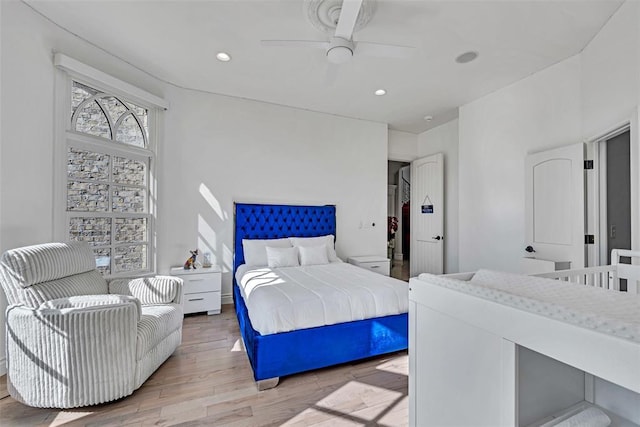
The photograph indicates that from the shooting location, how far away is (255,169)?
168 inches

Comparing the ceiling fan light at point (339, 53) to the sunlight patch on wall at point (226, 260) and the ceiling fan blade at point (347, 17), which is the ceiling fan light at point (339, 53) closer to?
the ceiling fan blade at point (347, 17)

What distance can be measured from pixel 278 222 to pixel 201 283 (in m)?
1.35

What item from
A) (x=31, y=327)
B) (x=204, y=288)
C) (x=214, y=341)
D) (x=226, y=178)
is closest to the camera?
(x=31, y=327)

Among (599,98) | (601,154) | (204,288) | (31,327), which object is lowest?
(204,288)

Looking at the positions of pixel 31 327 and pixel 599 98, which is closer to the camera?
pixel 31 327

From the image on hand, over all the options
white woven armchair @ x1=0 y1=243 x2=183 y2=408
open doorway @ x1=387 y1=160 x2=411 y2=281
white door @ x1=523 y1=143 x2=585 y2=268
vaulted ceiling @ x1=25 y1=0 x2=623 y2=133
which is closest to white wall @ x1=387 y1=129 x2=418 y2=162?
vaulted ceiling @ x1=25 y1=0 x2=623 y2=133

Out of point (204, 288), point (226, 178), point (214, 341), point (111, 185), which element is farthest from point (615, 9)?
point (111, 185)

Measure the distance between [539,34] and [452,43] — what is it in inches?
30.3

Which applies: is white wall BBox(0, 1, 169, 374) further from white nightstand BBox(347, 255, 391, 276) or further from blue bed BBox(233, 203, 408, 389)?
white nightstand BBox(347, 255, 391, 276)

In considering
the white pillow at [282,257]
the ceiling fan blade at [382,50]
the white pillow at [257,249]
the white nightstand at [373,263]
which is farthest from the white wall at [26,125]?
the white nightstand at [373,263]

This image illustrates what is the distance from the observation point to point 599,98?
2.64 meters

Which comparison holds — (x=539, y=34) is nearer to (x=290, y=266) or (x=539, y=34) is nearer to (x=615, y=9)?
(x=615, y=9)

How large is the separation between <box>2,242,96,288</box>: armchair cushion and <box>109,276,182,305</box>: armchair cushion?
27 cm

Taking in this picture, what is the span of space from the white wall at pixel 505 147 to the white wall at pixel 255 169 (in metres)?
1.42
